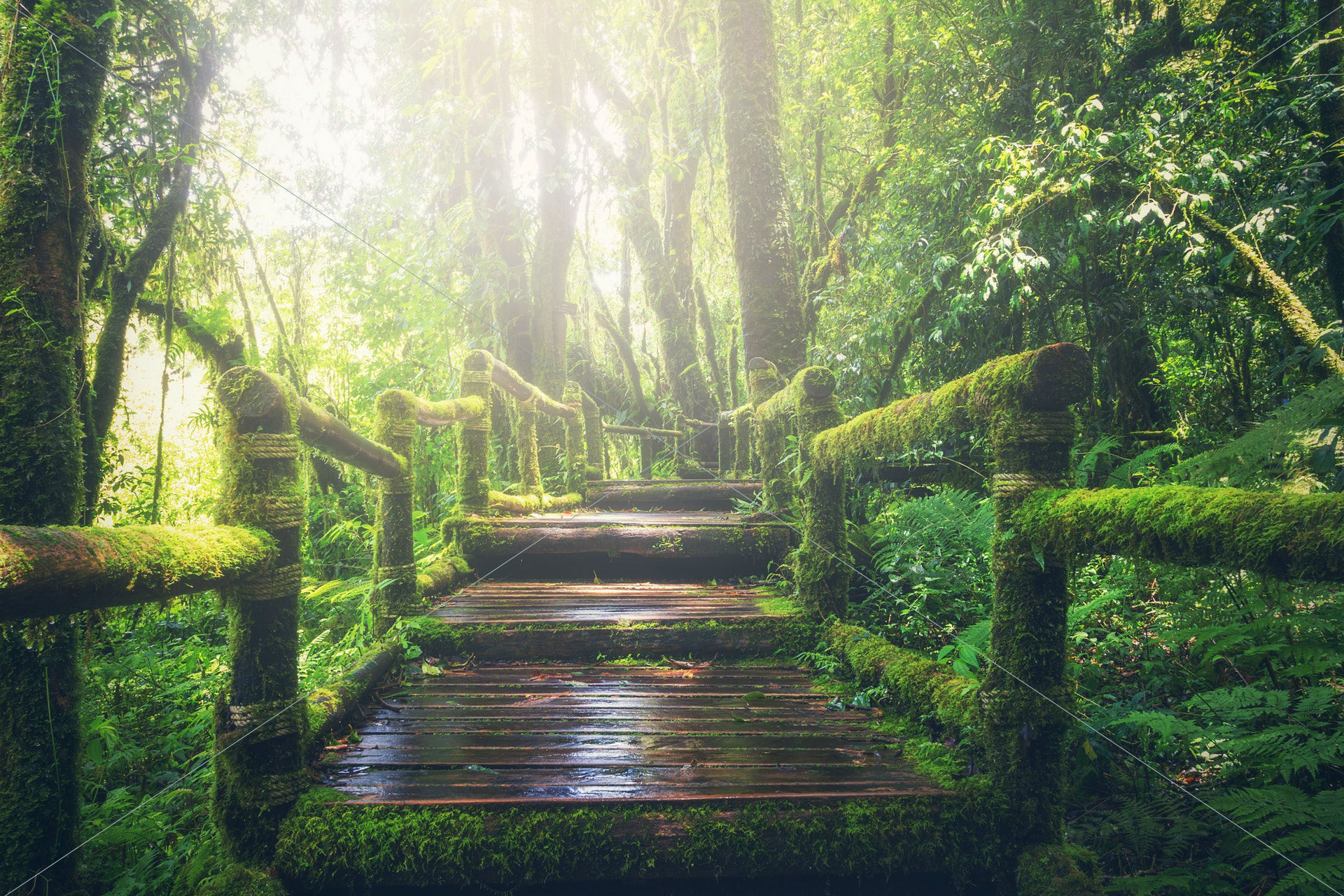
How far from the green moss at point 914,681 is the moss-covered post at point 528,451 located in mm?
4006

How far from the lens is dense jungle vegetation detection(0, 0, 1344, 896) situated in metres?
2.10

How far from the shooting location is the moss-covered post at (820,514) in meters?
3.33

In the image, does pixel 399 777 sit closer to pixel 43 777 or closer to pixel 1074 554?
pixel 43 777

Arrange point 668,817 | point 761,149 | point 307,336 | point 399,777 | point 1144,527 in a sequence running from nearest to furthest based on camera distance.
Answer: point 1144,527 < point 668,817 < point 399,777 < point 761,149 < point 307,336

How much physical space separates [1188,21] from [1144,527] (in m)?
5.62

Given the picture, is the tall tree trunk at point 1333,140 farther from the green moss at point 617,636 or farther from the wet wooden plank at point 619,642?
the wet wooden plank at point 619,642

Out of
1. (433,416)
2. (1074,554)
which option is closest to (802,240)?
(433,416)

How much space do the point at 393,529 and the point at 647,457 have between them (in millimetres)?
9295

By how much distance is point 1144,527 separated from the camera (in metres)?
1.33

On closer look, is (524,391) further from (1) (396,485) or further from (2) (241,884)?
(2) (241,884)

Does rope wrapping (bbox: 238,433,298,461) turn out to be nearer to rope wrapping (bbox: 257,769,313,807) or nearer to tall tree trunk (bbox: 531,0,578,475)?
rope wrapping (bbox: 257,769,313,807)

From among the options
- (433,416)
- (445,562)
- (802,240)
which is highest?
(802,240)

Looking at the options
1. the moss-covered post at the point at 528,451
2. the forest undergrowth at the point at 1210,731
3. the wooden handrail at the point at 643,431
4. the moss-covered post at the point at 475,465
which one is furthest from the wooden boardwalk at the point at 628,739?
the wooden handrail at the point at 643,431

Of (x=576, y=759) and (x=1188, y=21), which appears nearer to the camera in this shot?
(x=576, y=759)
